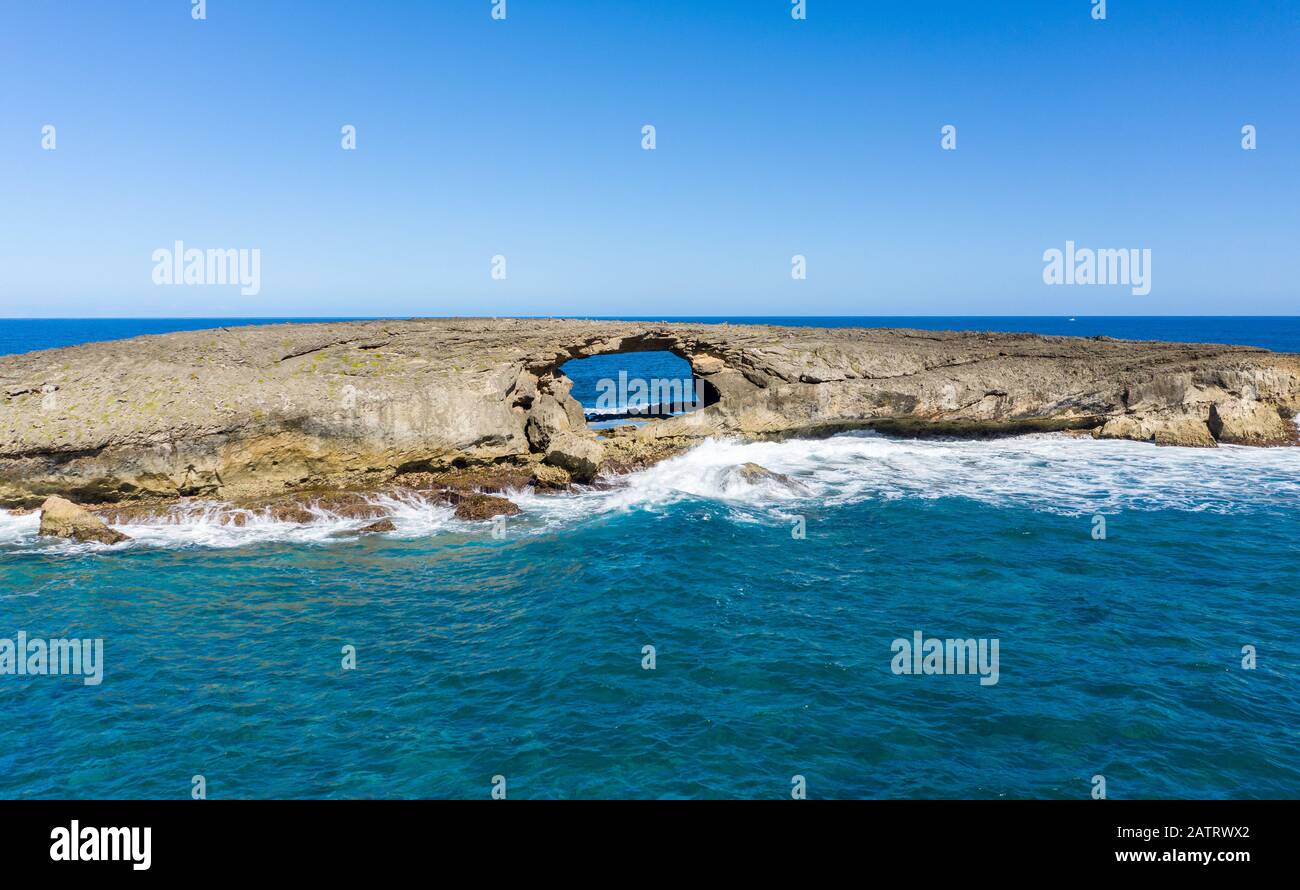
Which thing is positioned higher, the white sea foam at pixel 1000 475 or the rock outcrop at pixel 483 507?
the white sea foam at pixel 1000 475

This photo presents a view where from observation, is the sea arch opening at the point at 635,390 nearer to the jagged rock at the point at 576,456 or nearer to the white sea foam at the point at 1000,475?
the jagged rock at the point at 576,456

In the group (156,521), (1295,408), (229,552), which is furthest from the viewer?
(1295,408)

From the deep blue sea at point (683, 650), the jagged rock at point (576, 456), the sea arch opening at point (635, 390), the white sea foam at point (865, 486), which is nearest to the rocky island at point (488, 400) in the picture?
the jagged rock at point (576, 456)

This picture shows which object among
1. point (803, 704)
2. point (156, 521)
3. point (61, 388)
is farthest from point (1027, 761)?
point (61, 388)

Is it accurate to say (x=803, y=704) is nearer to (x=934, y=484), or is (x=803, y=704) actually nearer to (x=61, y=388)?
(x=934, y=484)

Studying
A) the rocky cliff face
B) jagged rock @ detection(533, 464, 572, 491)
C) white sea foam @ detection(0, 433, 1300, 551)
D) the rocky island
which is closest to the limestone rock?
the rocky island

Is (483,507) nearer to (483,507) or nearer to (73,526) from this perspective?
(483,507)

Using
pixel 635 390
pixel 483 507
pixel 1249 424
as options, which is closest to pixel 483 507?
pixel 483 507
